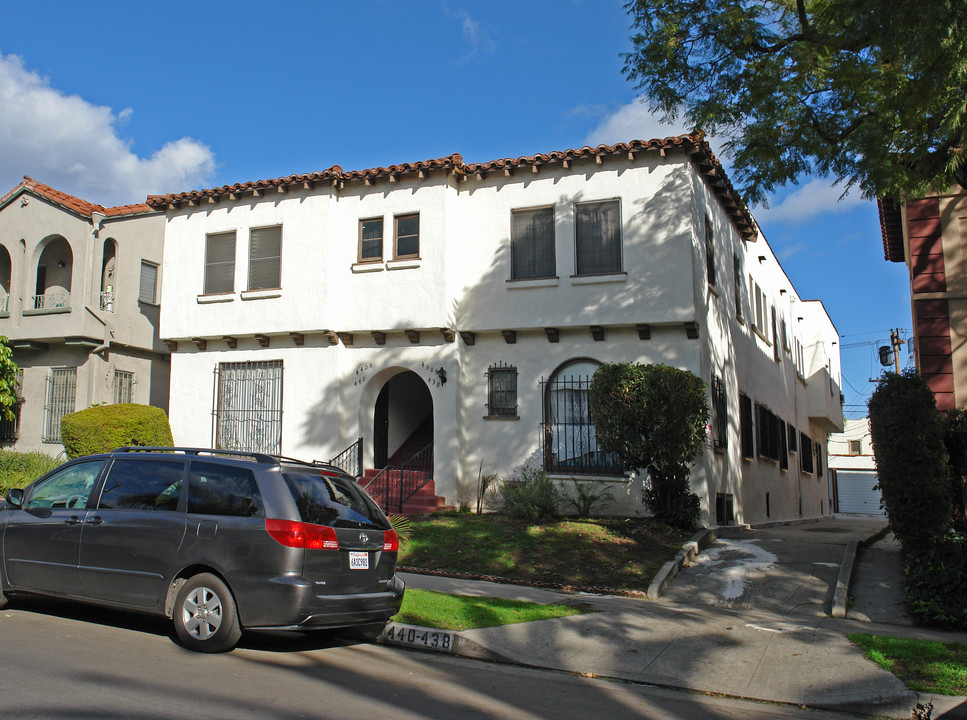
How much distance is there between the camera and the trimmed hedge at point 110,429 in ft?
53.7

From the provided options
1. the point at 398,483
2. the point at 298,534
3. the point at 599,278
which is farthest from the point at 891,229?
the point at 298,534

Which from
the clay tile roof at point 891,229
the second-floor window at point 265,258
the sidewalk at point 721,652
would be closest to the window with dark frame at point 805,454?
the clay tile roof at point 891,229

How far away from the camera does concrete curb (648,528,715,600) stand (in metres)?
10.1

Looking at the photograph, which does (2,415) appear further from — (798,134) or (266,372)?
(798,134)

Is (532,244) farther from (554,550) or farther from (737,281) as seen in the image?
(554,550)

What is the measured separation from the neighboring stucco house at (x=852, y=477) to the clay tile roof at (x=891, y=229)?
20189 millimetres

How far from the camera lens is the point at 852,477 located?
46906 mm

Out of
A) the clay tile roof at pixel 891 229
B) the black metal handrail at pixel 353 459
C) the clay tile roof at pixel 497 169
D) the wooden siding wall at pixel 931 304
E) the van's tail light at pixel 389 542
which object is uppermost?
the clay tile roof at pixel 497 169

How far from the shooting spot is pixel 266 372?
17.2 m

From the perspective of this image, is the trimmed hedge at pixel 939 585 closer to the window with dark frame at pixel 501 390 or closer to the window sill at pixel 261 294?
the window with dark frame at pixel 501 390

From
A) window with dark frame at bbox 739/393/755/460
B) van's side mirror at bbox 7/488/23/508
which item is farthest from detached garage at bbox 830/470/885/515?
van's side mirror at bbox 7/488/23/508

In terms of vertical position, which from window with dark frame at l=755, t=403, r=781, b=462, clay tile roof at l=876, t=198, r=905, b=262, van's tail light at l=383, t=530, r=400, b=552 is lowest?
van's tail light at l=383, t=530, r=400, b=552

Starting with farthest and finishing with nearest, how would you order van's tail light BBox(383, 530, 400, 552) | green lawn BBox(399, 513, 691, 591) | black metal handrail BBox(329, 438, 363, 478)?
black metal handrail BBox(329, 438, 363, 478) < green lawn BBox(399, 513, 691, 591) < van's tail light BBox(383, 530, 400, 552)

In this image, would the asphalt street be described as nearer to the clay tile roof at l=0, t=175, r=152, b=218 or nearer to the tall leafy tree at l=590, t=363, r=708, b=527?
the tall leafy tree at l=590, t=363, r=708, b=527
